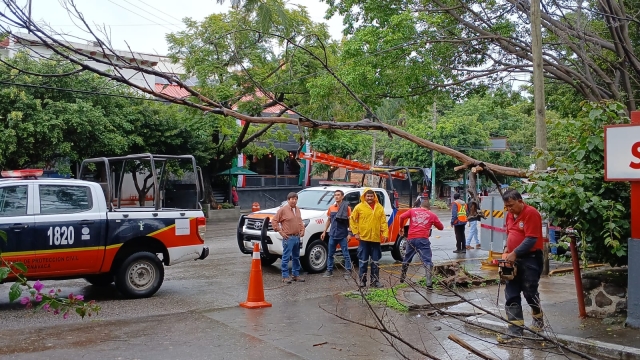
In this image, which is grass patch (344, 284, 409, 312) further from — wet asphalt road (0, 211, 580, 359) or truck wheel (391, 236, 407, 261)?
truck wheel (391, 236, 407, 261)

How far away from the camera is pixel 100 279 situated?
11188mm

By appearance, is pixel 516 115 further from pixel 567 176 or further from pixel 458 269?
pixel 567 176

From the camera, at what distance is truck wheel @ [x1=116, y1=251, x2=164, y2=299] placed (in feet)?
33.8

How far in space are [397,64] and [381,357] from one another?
10522 mm

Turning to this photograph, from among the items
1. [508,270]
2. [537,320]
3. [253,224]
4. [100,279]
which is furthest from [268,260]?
[537,320]

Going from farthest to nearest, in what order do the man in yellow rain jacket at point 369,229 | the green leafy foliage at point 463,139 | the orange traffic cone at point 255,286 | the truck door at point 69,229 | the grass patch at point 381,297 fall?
1. the green leafy foliage at point 463,139
2. the man in yellow rain jacket at point 369,229
3. the orange traffic cone at point 255,286
4. the grass patch at point 381,297
5. the truck door at point 69,229

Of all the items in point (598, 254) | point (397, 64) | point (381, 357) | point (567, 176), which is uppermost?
point (397, 64)

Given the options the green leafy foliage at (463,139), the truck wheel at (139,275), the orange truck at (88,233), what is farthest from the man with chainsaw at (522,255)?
the green leafy foliage at (463,139)

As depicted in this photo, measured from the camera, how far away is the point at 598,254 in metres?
8.52

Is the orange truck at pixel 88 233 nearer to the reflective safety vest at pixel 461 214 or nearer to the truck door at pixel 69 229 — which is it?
the truck door at pixel 69 229

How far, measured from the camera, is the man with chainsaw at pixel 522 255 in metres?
7.73

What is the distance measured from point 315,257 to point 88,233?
5156mm

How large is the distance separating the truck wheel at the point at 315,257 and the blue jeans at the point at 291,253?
84 cm

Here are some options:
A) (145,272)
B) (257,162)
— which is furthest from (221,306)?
(257,162)
